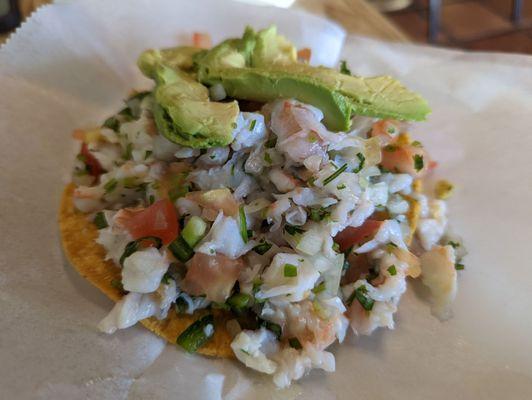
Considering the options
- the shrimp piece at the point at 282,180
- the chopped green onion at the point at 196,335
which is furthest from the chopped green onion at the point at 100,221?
the shrimp piece at the point at 282,180

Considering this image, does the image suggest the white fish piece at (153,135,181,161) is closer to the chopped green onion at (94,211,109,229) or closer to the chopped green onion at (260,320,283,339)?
the chopped green onion at (94,211,109,229)

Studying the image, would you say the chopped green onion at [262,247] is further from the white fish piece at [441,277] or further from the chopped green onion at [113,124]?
the chopped green onion at [113,124]

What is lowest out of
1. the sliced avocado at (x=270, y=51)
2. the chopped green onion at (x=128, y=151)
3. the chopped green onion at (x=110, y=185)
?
the chopped green onion at (x=110, y=185)

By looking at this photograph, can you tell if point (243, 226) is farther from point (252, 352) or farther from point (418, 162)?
point (418, 162)

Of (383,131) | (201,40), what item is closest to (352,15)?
(201,40)

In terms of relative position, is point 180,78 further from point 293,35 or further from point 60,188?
point 293,35

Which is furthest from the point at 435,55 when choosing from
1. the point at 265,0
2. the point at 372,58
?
the point at 265,0
